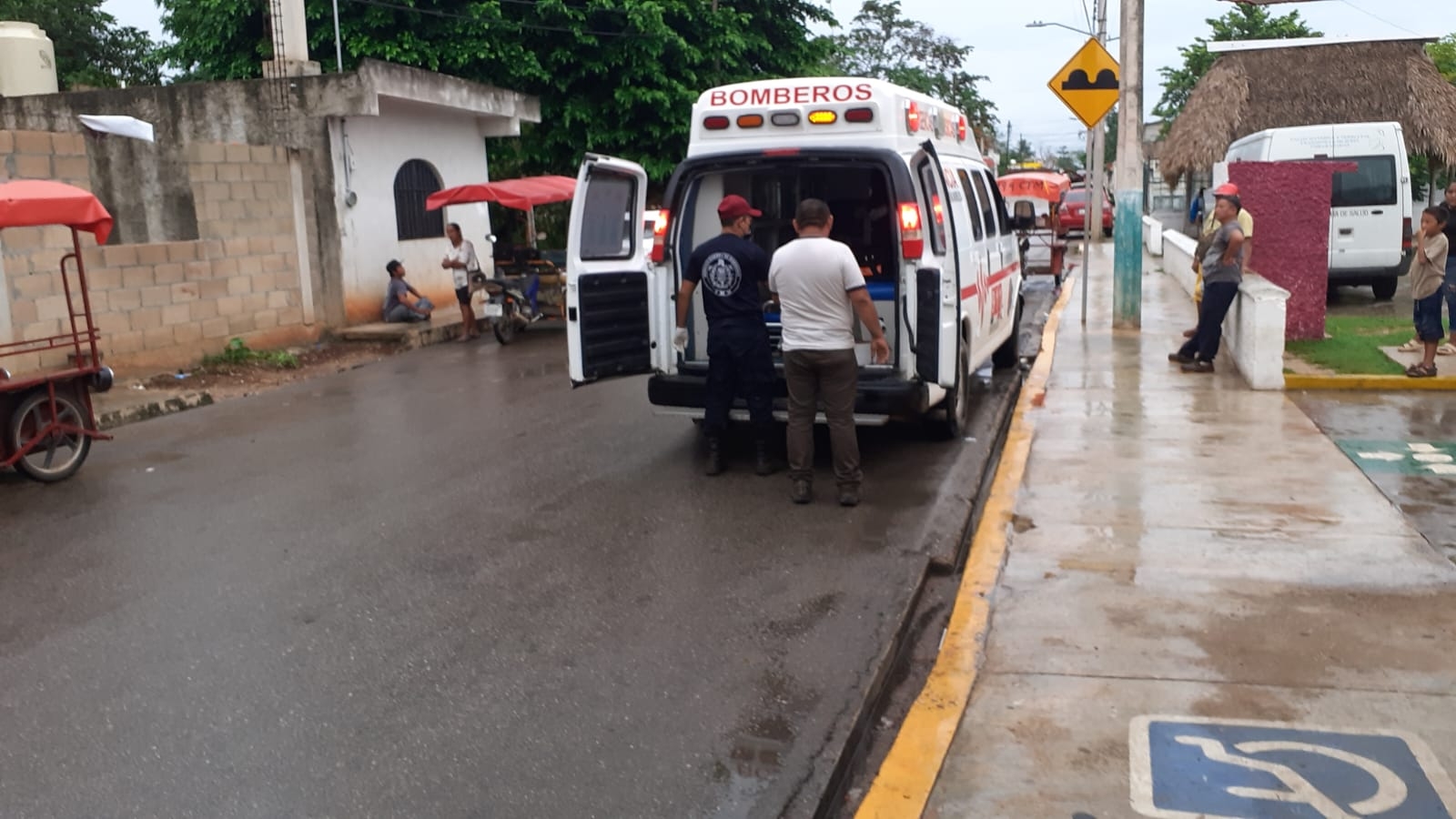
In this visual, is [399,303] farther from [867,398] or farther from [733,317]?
[867,398]

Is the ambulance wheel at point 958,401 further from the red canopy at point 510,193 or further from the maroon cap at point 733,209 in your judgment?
the red canopy at point 510,193

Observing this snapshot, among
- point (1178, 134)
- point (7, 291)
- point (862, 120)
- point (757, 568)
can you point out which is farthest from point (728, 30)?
point (757, 568)

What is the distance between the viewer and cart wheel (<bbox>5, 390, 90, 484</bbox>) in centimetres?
813

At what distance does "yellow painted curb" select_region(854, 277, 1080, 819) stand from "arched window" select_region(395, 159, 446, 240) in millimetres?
12066

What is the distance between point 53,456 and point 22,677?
13.8 feet

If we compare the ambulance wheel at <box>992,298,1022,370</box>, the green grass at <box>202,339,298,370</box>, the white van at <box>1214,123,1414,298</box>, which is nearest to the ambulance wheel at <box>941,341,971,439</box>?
the ambulance wheel at <box>992,298,1022,370</box>

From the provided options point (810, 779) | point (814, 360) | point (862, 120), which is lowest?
point (810, 779)

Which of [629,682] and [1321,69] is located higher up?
[1321,69]

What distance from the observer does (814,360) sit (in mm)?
7098

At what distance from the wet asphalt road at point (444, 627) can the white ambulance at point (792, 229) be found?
2.09ft

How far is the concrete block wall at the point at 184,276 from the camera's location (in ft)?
37.8

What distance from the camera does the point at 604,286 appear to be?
27.2ft

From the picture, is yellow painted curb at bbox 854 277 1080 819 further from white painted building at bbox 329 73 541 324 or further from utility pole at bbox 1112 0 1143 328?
white painted building at bbox 329 73 541 324

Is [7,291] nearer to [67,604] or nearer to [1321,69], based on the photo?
[67,604]
